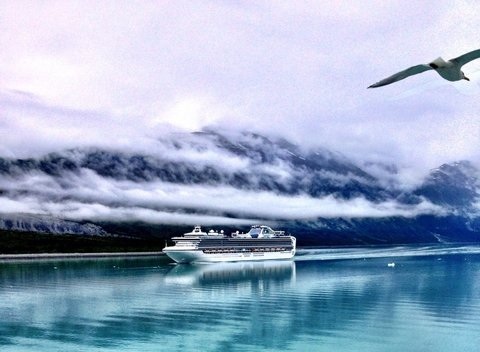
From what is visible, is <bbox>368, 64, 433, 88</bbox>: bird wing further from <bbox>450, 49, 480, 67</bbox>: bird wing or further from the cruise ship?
the cruise ship

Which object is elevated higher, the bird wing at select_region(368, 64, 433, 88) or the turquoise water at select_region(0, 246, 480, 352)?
the bird wing at select_region(368, 64, 433, 88)

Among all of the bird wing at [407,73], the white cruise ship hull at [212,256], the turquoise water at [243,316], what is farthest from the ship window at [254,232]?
the bird wing at [407,73]

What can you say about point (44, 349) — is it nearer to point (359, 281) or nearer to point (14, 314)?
point (14, 314)

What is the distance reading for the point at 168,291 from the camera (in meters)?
68.8

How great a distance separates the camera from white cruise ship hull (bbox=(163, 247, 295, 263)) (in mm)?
134125

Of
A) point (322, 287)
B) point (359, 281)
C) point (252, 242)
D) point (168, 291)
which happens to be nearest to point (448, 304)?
point (322, 287)

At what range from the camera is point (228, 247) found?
481 ft

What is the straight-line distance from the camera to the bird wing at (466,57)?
4568mm

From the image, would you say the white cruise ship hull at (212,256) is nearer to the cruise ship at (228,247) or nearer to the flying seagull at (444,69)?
the cruise ship at (228,247)

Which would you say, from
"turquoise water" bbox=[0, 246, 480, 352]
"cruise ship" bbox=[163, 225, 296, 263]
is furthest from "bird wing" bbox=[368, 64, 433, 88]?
"cruise ship" bbox=[163, 225, 296, 263]

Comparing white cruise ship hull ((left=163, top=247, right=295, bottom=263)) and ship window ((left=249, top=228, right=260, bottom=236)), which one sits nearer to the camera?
white cruise ship hull ((left=163, top=247, right=295, bottom=263))

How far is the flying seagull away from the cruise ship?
13025cm

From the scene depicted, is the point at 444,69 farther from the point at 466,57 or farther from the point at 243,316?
the point at 243,316

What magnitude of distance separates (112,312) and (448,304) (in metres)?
32.8
